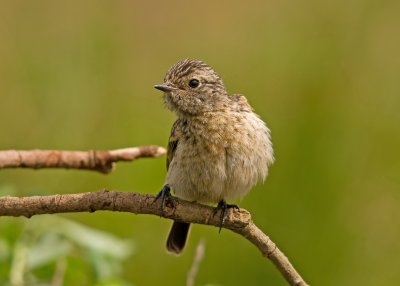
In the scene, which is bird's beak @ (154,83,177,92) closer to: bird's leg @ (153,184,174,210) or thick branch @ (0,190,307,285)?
bird's leg @ (153,184,174,210)

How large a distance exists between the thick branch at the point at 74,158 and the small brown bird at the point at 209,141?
0.15m

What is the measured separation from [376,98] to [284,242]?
149 cm

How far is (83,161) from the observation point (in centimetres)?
422

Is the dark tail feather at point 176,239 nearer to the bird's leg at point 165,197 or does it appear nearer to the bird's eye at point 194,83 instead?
the bird's eye at point 194,83

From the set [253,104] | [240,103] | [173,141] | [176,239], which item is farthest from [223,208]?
[253,104]

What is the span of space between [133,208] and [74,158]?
97cm

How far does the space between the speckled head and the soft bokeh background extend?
964mm

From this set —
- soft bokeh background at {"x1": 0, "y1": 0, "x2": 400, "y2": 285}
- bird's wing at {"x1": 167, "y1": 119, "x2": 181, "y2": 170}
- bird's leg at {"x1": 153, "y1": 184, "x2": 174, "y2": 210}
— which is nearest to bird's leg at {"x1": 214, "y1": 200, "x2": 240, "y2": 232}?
bird's leg at {"x1": 153, "y1": 184, "x2": 174, "y2": 210}

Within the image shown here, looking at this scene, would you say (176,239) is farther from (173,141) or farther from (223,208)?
(223,208)

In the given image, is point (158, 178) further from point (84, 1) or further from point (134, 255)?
point (84, 1)

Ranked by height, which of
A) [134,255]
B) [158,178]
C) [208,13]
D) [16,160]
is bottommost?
[134,255]

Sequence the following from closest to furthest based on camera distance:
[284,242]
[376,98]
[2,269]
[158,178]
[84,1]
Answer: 1. [2,269]
2. [284,242]
3. [158,178]
4. [376,98]
5. [84,1]

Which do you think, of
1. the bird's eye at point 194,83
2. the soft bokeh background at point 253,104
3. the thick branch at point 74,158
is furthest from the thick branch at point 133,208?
the soft bokeh background at point 253,104

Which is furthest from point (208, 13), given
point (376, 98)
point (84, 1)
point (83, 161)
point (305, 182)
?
point (83, 161)
